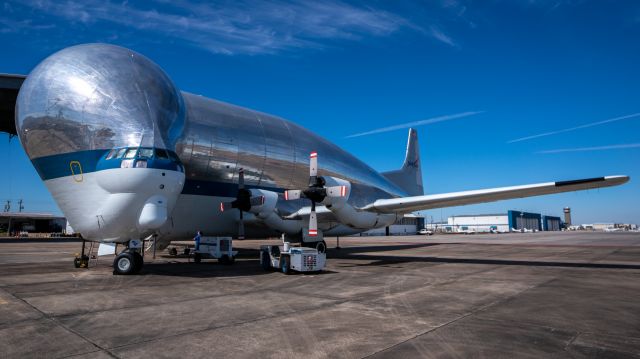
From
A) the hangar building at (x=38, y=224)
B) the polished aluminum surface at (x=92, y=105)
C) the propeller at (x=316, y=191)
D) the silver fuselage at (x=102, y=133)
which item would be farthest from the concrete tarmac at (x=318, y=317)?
the hangar building at (x=38, y=224)

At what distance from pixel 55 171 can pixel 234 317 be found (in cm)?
1089

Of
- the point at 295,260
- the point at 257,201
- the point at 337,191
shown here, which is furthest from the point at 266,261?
the point at 337,191

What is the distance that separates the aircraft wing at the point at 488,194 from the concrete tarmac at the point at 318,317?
4.30m

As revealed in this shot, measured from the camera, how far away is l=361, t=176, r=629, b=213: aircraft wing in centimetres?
1644

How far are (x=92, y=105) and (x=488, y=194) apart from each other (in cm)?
1714

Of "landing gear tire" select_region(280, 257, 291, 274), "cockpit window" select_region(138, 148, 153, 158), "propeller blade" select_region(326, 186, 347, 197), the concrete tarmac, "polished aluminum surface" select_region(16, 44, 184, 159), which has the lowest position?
the concrete tarmac

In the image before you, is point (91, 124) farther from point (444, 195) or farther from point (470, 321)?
point (444, 195)

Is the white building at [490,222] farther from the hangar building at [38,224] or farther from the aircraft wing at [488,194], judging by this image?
the aircraft wing at [488,194]

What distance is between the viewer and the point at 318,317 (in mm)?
7836

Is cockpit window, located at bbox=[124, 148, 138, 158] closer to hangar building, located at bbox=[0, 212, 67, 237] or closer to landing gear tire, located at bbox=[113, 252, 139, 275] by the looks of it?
landing gear tire, located at bbox=[113, 252, 139, 275]

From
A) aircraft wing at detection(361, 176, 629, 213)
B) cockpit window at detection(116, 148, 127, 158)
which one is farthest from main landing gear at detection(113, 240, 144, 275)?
aircraft wing at detection(361, 176, 629, 213)

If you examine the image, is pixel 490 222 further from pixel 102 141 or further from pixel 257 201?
pixel 102 141

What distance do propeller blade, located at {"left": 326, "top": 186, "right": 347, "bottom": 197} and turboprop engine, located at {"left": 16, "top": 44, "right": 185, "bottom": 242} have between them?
241 inches

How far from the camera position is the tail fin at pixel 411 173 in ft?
121
